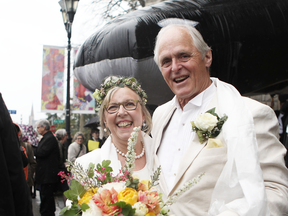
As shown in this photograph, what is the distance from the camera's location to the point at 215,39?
159 inches

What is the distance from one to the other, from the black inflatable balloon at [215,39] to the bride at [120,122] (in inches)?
69.7

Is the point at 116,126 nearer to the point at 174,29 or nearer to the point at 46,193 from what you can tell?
the point at 174,29

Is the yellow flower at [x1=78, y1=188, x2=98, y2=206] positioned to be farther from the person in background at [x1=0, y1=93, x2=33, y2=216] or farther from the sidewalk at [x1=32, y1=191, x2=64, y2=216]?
the sidewalk at [x1=32, y1=191, x2=64, y2=216]

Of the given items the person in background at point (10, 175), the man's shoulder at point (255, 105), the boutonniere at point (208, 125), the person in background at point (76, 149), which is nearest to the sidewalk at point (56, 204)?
the person in background at point (76, 149)

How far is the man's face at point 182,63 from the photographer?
210 cm

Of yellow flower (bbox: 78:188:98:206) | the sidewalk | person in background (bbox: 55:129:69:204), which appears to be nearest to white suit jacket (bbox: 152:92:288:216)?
yellow flower (bbox: 78:188:98:206)

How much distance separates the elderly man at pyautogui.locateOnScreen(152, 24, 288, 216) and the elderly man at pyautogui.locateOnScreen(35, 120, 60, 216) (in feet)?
12.4

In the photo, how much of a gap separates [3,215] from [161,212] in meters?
1.13

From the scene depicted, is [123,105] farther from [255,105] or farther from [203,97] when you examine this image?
[255,105]

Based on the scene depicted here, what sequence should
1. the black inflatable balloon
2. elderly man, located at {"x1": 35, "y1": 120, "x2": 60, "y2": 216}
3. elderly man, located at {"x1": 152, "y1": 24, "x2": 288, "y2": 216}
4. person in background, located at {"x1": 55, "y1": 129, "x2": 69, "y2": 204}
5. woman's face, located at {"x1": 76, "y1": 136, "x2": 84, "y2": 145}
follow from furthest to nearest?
woman's face, located at {"x1": 76, "y1": 136, "x2": 84, "y2": 145}, person in background, located at {"x1": 55, "y1": 129, "x2": 69, "y2": 204}, elderly man, located at {"x1": 35, "y1": 120, "x2": 60, "y2": 216}, the black inflatable balloon, elderly man, located at {"x1": 152, "y1": 24, "x2": 288, "y2": 216}

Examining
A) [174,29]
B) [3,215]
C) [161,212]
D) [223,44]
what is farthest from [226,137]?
[223,44]

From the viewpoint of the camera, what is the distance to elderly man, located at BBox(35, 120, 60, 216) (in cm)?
532

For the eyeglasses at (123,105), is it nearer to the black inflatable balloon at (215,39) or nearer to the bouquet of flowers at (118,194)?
the bouquet of flowers at (118,194)

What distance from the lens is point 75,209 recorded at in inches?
49.9
